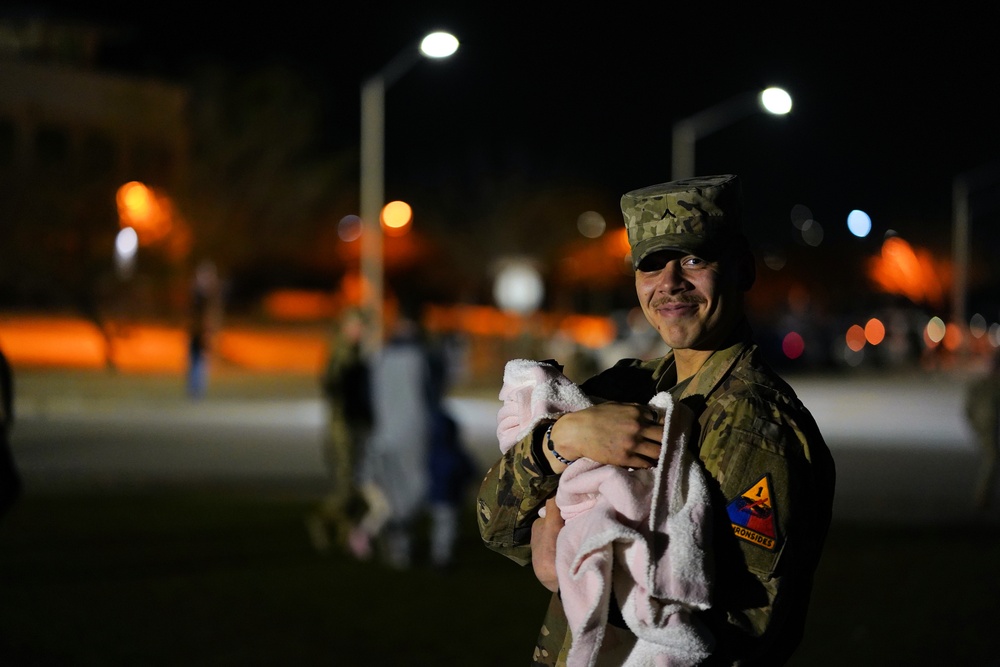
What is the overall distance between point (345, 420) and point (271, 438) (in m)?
9.65

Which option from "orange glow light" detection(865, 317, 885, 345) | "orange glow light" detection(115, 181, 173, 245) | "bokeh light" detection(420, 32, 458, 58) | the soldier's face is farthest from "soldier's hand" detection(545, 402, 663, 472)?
"orange glow light" detection(865, 317, 885, 345)

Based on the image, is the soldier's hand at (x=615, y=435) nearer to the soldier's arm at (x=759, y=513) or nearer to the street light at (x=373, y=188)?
the soldier's arm at (x=759, y=513)

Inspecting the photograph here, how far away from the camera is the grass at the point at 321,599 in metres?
6.85

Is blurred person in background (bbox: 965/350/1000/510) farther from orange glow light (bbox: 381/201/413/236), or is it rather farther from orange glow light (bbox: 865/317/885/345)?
orange glow light (bbox: 381/201/413/236)

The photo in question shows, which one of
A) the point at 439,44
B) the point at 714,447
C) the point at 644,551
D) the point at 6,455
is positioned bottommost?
the point at 6,455

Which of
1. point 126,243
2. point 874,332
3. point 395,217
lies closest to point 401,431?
point 126,243

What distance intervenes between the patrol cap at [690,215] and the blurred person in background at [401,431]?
648 centimetres

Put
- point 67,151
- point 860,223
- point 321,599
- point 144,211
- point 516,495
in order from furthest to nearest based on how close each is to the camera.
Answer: point 67,151, point 144,211, point 321,599, point 860,223, point 516,495

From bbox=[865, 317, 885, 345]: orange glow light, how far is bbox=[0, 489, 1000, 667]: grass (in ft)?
114

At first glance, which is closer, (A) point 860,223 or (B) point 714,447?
(B) point 714,447

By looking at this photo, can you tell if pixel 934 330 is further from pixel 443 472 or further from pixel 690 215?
pixel 690 215

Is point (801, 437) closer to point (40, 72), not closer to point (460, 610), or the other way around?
point (460, 610)

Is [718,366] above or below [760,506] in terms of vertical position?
above

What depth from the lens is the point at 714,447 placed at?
220 cm
